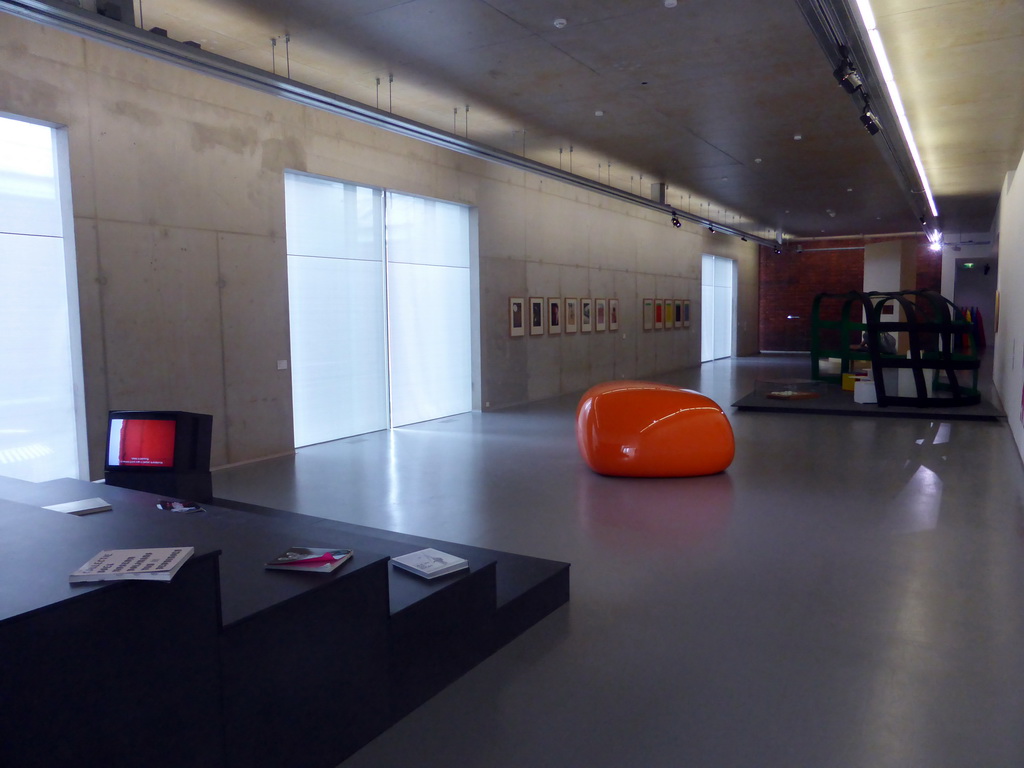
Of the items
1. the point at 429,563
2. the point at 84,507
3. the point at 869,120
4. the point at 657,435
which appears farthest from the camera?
the point at 869,120

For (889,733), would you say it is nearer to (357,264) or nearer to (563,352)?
(357,264)

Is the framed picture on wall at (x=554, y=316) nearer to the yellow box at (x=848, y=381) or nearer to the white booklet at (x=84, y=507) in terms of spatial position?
the yellow box at (x=848, y=381)

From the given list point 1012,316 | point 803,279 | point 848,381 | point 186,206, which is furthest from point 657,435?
point 803,279

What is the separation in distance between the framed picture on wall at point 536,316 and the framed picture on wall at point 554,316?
273mm

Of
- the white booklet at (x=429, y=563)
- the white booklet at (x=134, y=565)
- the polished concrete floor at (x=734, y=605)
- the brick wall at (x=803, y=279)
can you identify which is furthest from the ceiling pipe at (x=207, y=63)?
the brick wall at (x=803, y=279)

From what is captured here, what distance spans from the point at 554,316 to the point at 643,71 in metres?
6.83

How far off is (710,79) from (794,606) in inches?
249

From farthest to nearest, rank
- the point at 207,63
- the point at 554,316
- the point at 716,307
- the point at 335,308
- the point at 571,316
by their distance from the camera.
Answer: the point at 716,307 → the point at 571,316 → the point at 554,316 → the point at 335,308 → the point at 207,63

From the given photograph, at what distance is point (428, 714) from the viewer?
3.28 m

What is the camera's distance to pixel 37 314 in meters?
6.59

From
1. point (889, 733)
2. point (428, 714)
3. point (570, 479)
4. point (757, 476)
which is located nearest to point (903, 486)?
point (757, 476)

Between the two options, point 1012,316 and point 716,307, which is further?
point 716,307

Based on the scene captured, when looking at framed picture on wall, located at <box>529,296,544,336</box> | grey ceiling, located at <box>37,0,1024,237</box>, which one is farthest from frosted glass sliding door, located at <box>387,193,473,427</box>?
framed picture on wall, located at <box>529,296,544,336</box>

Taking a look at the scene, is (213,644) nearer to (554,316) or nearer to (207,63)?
(207,63)
